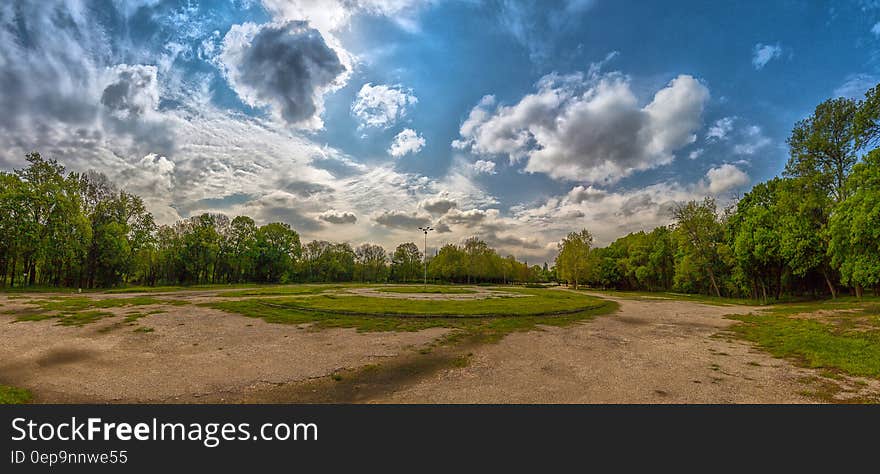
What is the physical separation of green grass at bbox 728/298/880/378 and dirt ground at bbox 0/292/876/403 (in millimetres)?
1112

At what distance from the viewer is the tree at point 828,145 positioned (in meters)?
29.9

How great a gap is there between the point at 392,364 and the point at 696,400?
24.7 feet

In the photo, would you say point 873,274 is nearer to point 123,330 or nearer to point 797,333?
point 797,333

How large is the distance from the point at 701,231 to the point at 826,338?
35.9 m

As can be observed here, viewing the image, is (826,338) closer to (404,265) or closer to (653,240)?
(653,240)

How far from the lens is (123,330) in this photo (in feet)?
47.3

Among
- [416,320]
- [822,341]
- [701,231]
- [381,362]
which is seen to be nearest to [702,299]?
[701,231]

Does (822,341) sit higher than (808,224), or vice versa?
(808,224)

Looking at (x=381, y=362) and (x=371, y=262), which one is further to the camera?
(x=371, y=262)

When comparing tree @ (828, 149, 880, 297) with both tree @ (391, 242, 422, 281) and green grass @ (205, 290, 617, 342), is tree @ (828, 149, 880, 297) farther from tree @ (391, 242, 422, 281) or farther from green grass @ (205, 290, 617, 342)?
tree @ (391, 242, 422, 281)

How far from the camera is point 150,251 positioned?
2489 inches

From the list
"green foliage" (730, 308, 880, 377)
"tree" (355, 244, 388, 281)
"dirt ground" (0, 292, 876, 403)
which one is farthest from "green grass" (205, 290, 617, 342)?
"tree" (355, 244, 388, 281)

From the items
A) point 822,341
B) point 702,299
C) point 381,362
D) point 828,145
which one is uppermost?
point 828,145
